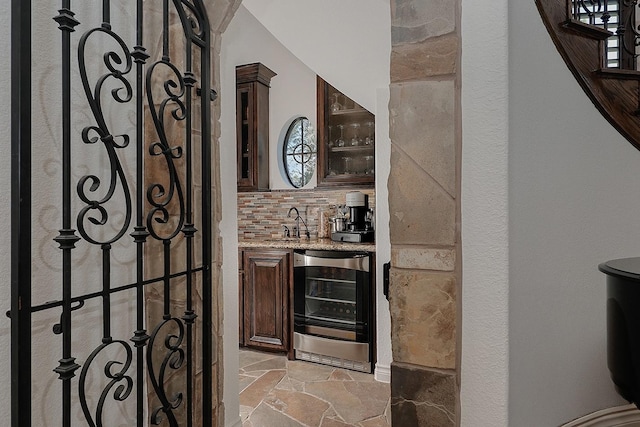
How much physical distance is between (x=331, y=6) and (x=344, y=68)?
A: 60 cm

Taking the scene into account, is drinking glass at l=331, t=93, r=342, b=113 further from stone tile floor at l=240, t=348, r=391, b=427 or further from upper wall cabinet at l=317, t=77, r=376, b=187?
stone tile floor at l=240, t=348, r=391, b=427

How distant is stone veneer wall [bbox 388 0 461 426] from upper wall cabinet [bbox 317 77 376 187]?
247 centimetres

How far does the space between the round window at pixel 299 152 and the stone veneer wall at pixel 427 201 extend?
297 cm

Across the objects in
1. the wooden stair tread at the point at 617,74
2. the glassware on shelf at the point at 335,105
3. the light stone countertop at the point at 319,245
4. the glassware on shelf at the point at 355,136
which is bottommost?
the light stone countertop at the point at 319,245

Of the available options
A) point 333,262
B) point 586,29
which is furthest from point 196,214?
point 333,262

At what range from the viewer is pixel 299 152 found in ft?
13.5

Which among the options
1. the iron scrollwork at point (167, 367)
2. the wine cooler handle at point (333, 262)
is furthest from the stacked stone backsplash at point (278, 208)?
the iron scrollwork at point (167, 367)

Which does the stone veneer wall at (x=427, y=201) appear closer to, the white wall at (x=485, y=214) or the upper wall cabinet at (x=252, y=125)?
the white wall at (x=485, y=214)

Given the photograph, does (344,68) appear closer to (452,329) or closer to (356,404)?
(452,329)

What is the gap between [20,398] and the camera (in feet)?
2.92

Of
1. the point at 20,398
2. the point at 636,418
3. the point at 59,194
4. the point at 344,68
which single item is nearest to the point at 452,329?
the point at 636,418

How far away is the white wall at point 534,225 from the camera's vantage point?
1.06 meters

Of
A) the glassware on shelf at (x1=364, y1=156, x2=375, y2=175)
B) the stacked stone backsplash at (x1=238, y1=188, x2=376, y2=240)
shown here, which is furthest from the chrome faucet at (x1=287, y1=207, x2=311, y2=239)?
the glassware on shelf at (x1=364, y1=156, x2=375, y2=175)

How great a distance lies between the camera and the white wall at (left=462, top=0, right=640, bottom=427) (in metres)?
1.06
